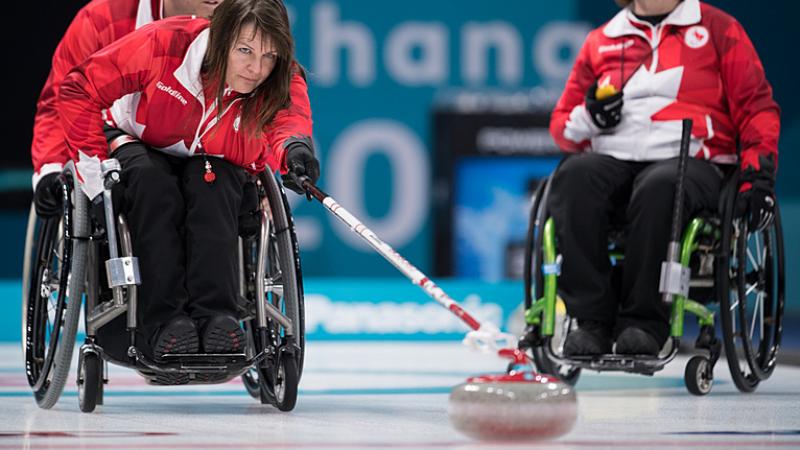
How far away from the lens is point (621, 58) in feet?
12.3

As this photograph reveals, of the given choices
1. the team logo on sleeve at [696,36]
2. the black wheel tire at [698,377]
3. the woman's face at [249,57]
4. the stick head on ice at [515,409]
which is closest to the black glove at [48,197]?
the woman's face at [249,57]

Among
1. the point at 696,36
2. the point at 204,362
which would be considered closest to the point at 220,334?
the point at 204,362

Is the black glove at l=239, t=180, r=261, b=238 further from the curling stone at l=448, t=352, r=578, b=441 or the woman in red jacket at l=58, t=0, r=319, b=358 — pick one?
the curling stone at l=448, t=352, r=578, b=441

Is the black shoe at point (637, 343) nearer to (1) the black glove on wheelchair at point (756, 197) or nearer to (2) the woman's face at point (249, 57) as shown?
(1) the black glove on wheelchair at point (756, 197)

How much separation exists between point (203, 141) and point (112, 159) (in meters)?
0.22

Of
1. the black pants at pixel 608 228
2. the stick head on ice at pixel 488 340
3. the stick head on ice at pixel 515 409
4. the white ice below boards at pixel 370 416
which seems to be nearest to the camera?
the stick head on ice at pixel 515 409

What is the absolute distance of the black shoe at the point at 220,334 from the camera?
2.82 meters

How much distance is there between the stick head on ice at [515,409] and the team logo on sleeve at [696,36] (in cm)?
173

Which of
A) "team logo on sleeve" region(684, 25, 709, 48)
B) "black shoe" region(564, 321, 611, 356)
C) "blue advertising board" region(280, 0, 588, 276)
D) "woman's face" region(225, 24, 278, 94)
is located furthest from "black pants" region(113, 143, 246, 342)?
"blue advertising board" region(280, 0, 588, 276)

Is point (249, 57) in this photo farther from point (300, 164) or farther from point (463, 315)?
point (463, 315)

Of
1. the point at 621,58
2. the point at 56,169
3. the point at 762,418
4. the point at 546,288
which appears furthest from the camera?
the point at 621,58

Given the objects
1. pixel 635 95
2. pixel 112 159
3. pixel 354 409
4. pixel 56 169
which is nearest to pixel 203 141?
pixel 112 159

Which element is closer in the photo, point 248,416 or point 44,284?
point 248,416

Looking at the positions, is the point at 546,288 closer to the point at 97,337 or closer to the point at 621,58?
the point at 621,58
